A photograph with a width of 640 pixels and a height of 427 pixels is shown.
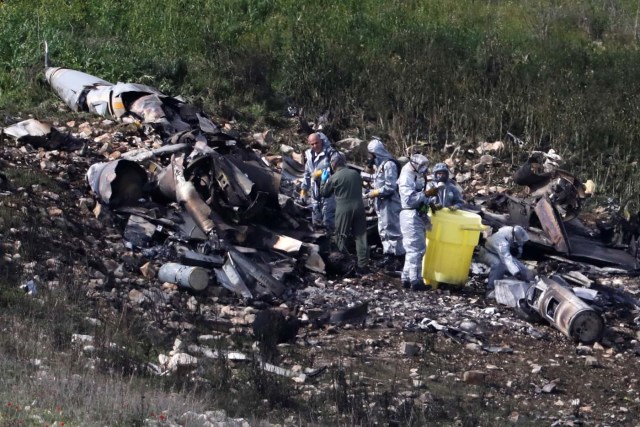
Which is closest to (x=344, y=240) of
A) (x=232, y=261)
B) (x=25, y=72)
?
(x=232, y=261)

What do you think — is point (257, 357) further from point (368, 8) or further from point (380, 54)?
point (368, 8)

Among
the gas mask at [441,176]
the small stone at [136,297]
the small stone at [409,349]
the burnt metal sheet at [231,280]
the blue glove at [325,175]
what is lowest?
the burnt metal sheet at [231,280]

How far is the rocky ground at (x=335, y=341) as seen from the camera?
7.82 meters

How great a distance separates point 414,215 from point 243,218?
2123 mm

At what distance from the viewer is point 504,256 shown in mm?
12180

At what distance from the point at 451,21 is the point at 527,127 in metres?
4.69

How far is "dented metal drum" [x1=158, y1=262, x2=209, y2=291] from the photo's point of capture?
10648 millimetres

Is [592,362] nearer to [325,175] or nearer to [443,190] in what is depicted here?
[443,190]

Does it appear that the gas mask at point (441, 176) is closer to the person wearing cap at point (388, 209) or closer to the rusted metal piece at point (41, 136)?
the person wearing cap at point (388, 209)

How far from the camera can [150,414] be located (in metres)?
5.91

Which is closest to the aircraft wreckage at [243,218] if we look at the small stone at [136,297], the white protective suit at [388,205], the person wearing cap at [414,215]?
the white protective suit at [388,205]

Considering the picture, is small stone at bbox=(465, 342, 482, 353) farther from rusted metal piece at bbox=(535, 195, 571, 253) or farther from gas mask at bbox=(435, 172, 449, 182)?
rusted metal piece at bbox=(535, 195, 571, 253)

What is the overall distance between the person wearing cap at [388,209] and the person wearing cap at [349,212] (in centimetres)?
31

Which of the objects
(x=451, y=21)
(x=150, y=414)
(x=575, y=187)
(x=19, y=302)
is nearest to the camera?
(x=150, y=414)
